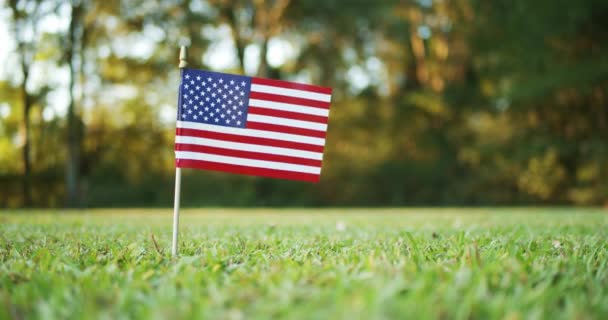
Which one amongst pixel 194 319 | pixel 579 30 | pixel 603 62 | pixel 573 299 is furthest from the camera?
pixel 579 30

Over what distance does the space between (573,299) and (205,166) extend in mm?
2060

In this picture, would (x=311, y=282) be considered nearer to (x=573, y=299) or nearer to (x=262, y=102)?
(x=573, y=299)

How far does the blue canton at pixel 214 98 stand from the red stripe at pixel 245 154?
16cm

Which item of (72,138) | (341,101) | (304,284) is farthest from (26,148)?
(304,284)

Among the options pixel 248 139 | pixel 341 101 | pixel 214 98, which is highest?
pixel 341 101

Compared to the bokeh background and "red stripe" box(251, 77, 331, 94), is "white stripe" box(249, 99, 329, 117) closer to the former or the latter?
"red stripe" box(251, 77, 331, 94)

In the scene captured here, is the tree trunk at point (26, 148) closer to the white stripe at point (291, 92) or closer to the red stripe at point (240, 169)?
the red stripe at point (240, 169)

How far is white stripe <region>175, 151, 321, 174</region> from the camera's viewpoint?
9.25ft

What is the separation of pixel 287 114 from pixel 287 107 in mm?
47

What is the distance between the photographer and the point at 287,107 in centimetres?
302

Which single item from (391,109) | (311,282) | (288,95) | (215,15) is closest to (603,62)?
(391,109)

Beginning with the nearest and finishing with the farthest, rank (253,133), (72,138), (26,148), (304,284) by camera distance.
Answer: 1. (304,284)
2. (253,133)
3. (72,138)
4. (26,148)

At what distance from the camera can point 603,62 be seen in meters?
13.7

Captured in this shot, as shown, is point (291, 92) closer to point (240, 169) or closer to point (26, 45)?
point (240, 169)
